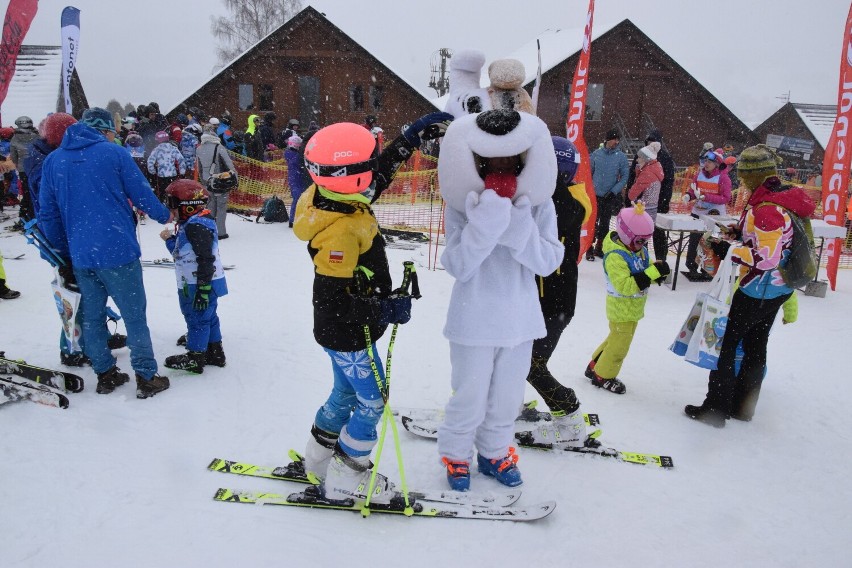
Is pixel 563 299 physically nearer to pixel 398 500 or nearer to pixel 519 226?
pixel 519 226

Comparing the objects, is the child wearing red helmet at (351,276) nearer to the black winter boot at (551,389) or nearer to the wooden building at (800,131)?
the black winter boot at (551,389)

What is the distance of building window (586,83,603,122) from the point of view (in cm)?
2456

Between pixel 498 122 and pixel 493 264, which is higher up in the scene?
pixel 498 122

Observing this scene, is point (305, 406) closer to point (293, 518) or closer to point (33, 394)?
point (293, 518)

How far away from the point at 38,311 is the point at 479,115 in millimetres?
5305

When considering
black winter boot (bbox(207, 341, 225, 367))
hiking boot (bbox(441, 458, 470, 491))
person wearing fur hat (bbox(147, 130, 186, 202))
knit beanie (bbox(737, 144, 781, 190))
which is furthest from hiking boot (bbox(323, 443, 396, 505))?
person wearing fur hat (bbox(147, 130, 186, 202))

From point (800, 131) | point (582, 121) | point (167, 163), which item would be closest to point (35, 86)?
point (167, 163)

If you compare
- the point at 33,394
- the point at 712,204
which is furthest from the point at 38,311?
the point at 712,204

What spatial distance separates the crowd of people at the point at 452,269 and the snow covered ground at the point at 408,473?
240 mm

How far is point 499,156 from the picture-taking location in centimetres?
261

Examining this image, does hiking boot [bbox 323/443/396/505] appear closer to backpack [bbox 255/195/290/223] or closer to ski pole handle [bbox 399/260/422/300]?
ski pole handle [bbox 399/260/422/300]

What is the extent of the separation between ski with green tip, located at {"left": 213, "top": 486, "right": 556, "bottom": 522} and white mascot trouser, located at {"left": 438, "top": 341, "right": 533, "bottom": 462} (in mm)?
300

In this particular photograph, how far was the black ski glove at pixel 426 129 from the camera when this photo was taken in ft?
9.30

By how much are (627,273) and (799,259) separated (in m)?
1.10
